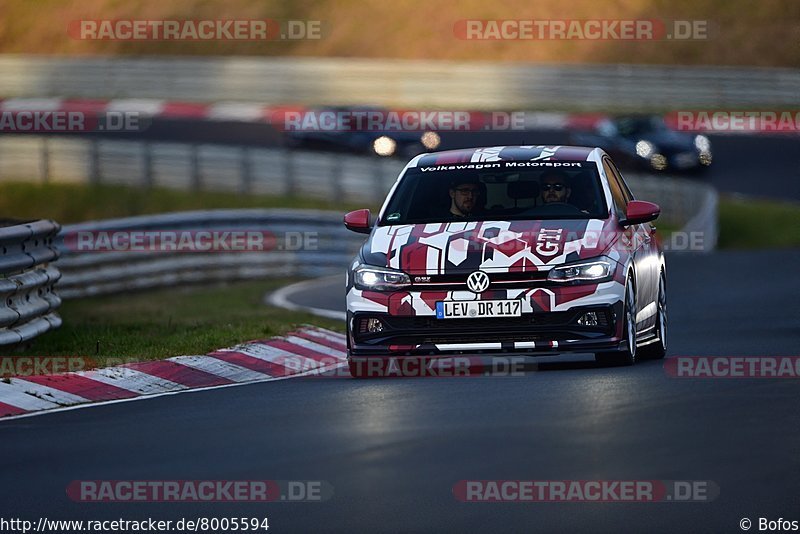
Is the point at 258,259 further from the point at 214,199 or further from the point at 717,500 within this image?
the point at 717,500

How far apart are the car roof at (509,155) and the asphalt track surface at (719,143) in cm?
2491

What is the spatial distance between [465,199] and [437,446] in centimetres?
401

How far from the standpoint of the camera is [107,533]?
6.96 m

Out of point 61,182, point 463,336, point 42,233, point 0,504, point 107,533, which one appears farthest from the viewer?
point 61,182

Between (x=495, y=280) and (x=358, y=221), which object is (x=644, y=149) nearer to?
(x=358, y=221)

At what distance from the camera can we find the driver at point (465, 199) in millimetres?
12195

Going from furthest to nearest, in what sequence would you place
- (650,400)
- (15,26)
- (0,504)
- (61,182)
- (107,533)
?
(15,26), (61,182), (650,400), (0,504), (107,533)

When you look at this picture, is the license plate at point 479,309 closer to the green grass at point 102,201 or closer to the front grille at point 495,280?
the front grille at point 495,280

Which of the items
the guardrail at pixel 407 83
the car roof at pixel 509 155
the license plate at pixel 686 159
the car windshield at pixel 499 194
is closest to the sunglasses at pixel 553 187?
the car windshield at pixel 499 194

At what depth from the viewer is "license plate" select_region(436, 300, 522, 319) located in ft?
37.1

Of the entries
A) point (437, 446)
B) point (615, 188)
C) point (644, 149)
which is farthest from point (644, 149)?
point (437, 446)

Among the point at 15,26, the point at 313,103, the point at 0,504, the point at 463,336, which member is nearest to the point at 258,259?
the point at 463,336

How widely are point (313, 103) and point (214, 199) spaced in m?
11.8

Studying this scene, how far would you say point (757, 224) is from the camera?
112ft
